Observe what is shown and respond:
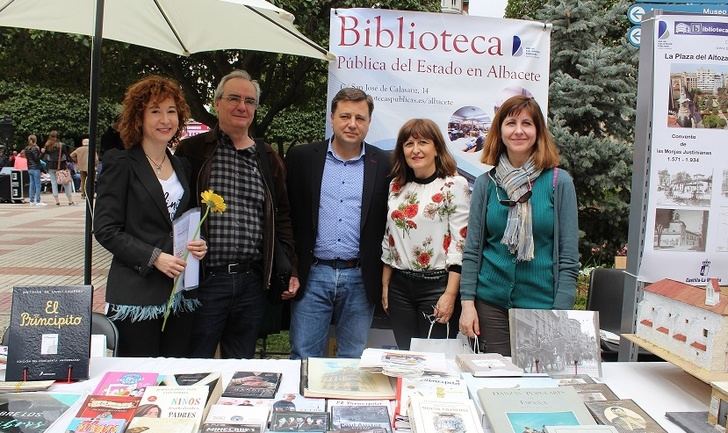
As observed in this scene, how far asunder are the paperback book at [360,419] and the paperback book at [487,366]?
39cm

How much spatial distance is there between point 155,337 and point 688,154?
8.23ft

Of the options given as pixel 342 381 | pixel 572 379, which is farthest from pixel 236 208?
pixel 572 379

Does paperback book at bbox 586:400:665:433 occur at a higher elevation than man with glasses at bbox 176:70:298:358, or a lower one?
lower

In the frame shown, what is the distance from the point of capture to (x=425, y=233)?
8.21 feet

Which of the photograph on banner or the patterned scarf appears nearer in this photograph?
the patterned scarf

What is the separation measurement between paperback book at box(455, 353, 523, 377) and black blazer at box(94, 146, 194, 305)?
1251mm

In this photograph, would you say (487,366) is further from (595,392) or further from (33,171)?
(33,171)

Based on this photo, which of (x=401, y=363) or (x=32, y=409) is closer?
(x=32, y=409)

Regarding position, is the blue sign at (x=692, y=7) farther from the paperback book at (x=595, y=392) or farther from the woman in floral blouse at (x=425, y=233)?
the paperback book at (x=595, y=392)

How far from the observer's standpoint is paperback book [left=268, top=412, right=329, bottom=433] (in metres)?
1.51

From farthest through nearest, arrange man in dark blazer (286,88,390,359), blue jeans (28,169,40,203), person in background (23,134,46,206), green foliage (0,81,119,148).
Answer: green foliage (0,81,119,148) → blue jeans (28,169,40,203) → person in background (23,134,46,206) → man in dark blazer (286,88,390,359)

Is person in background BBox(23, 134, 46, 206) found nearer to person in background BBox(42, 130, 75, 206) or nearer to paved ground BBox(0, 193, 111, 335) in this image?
person in background BBox(42, 130, 75, 206)

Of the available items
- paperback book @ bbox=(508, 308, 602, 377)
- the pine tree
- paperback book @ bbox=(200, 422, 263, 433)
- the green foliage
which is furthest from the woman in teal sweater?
the green foliage

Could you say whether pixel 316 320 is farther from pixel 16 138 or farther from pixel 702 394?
pixel 16 138
